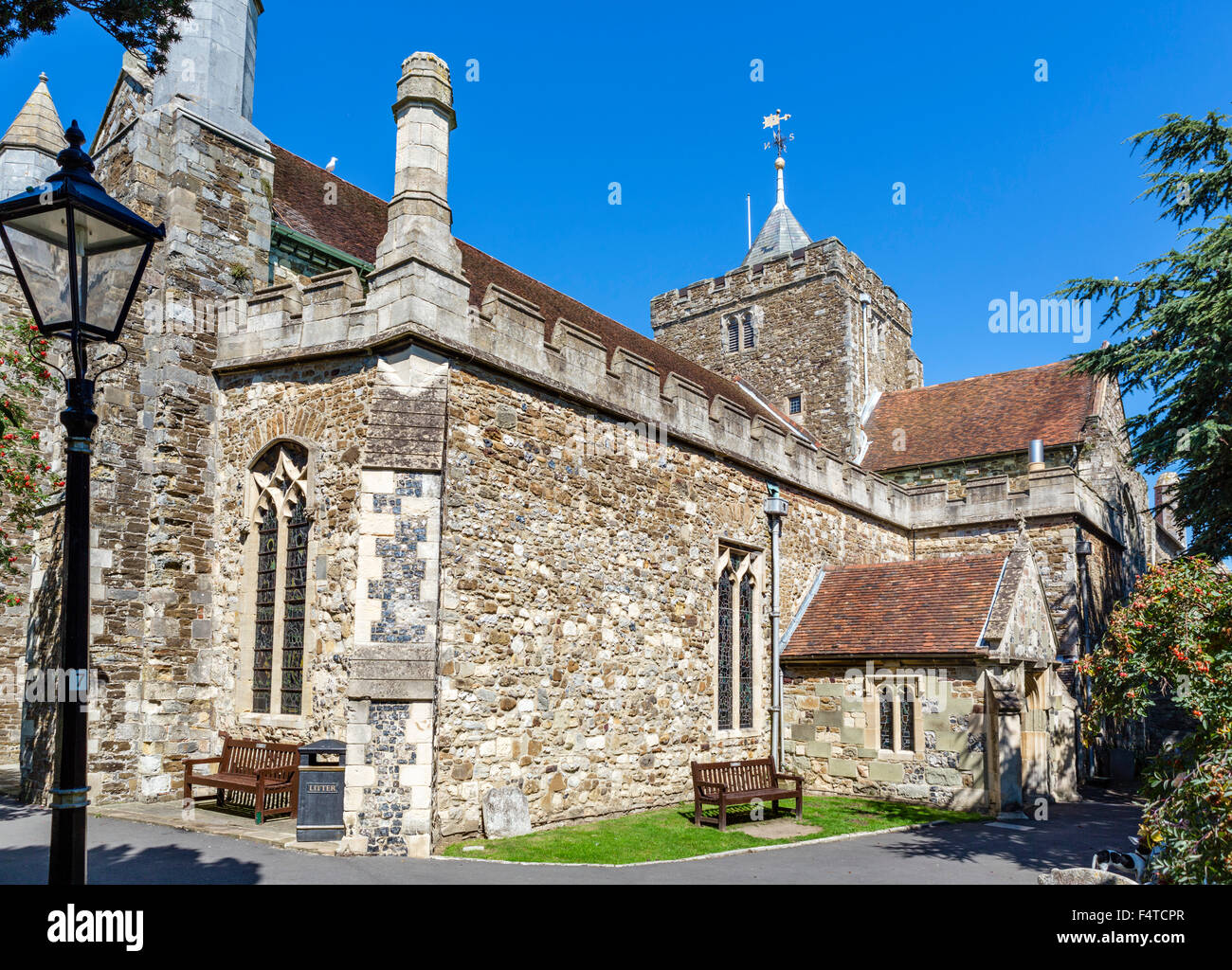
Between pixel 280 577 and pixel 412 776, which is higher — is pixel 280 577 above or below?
above

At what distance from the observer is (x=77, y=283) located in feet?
14.6

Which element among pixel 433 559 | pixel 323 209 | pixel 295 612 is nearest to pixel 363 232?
pixel 323 209

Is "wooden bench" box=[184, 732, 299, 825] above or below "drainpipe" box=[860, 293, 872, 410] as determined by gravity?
below

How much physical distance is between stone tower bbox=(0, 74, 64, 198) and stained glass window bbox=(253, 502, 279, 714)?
12.3 meters

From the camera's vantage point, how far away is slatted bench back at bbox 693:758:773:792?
484 inches

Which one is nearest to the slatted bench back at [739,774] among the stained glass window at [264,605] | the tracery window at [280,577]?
the tracery window at [280,577]

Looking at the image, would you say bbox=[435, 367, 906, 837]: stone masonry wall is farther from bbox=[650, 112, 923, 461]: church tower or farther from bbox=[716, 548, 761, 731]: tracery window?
bbox=[650, 112, 923, 461]: church tower

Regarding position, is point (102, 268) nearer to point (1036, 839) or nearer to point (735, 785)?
point (735, 785)

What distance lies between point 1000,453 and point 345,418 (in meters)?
17.7

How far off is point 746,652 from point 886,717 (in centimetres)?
264

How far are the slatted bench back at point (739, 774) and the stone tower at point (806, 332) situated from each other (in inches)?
A: 568

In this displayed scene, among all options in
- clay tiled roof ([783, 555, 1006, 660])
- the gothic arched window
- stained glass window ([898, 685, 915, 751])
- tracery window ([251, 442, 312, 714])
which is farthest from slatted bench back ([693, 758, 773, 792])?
the gothic arched window

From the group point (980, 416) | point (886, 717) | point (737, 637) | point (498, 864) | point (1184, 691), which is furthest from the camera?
point (980, 416)
